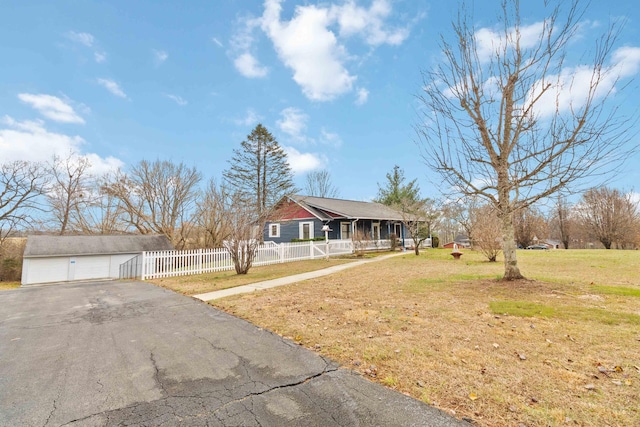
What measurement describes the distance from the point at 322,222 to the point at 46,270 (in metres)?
17.4

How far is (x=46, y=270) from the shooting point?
16500 mm

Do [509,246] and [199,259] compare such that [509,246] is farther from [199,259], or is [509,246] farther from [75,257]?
[75,257]

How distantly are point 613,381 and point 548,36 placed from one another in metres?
8.20

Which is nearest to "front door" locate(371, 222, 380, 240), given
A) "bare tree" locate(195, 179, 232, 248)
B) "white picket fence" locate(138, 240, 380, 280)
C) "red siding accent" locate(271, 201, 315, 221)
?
"red siding accent" locate(271, 201, 315, 221)

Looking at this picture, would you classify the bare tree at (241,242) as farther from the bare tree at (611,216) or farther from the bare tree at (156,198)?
the bare tree at (611,216)

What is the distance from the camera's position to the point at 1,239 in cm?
2062

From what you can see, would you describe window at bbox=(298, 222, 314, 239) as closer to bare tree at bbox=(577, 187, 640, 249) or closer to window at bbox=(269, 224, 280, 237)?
window at bbox=(269, 224, 280, 237)

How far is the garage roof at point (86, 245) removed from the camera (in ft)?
54.4

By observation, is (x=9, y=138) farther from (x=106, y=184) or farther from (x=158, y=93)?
(x=158, y=93)

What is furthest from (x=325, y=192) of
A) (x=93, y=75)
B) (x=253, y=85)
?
(x=93, y=75)

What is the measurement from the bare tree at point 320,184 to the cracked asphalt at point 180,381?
38.8 metres

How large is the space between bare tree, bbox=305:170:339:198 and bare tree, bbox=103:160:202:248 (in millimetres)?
20703

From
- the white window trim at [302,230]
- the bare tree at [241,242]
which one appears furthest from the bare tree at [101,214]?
the bare tree at [241,242]

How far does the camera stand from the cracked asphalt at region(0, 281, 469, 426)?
2479 millimetres
